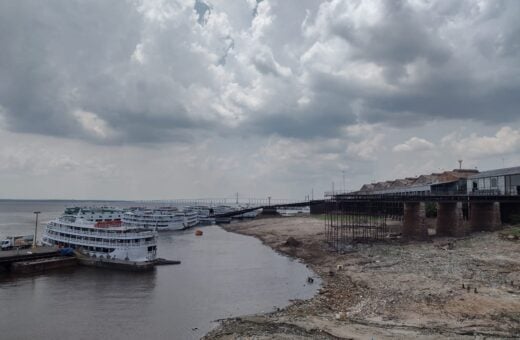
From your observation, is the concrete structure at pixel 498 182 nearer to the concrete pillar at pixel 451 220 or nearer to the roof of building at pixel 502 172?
the roof of building at pixel 502 172

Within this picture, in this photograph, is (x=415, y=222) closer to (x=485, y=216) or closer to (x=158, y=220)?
(x=485, y=216)

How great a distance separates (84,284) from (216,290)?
16.7 m

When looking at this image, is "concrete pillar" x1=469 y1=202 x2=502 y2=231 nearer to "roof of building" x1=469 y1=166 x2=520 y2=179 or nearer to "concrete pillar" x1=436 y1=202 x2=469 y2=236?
"concrete pillar" x1=436 y1=202 x2=469 y2=236

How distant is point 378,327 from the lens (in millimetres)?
29859

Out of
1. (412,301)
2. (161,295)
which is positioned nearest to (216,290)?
(161,295)

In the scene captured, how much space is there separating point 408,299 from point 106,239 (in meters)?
46.1

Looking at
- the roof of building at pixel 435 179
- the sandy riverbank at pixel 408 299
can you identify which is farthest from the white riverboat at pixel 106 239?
the roof of building at pixel 435 179

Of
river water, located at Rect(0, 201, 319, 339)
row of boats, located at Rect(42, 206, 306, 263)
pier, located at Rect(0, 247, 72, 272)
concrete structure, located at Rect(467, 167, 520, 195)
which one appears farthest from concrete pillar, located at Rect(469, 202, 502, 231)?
pier, located at Rect(0, 247, 72, 272)

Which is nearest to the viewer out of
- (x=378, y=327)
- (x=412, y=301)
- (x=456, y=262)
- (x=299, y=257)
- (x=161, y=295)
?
(x=378, y=327)

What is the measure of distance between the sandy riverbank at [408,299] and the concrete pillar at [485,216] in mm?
12013

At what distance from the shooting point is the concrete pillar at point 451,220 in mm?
72688

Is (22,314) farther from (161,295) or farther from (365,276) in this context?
(365,276)

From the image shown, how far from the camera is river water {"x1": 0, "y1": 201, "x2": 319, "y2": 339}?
35.4 metres

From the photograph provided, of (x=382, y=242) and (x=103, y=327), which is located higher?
(x=382, y=242)
